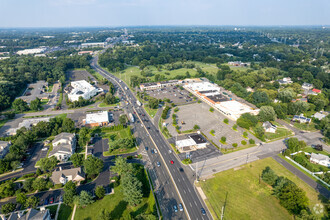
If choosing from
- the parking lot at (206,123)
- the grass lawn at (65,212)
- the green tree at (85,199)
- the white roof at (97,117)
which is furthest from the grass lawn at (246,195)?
the white roof at (97,117)

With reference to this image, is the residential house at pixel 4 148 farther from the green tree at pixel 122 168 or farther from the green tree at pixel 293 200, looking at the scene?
the green tree at pixel 293 200

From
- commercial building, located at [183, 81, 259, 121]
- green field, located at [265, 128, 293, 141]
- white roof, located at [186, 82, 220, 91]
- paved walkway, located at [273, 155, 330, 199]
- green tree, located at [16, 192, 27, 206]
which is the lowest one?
paved walkway, located at [273, 155, 330, 199]

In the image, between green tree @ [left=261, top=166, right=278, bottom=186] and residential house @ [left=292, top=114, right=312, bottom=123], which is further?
residential house @ [left=292, top=114, right=312, bottom=123]

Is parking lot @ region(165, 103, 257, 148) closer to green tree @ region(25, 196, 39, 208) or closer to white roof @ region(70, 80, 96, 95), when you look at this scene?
green tree @ region(25, 196, 39, 208)

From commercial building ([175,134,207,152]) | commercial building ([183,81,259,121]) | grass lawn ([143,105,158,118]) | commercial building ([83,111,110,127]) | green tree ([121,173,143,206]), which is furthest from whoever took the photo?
grass lawn ([143,105,158,118])

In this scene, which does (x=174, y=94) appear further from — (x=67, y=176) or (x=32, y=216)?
(x=32, y=216)

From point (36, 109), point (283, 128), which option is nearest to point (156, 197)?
point (283, 128)

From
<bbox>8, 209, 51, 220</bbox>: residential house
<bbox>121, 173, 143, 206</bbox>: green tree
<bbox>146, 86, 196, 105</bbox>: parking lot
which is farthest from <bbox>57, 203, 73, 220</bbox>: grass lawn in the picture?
<bbox>146, 86, 196, 105</bbox>: parking lot
